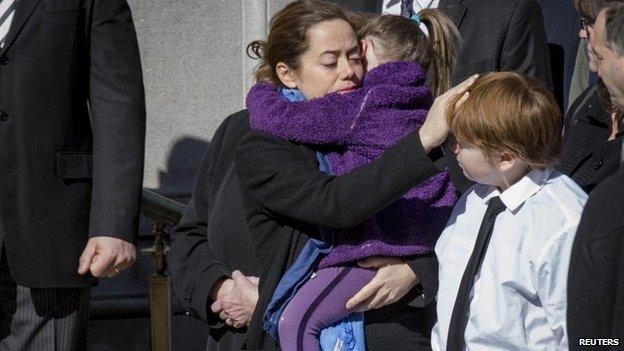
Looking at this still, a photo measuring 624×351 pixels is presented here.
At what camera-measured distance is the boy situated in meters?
3.07

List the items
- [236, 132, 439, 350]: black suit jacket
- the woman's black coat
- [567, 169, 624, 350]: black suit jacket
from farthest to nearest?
the woman's black coat → [236, 132, 439, 350]: black suit jacket → [567, 169, 624, 350]: black suit jacket

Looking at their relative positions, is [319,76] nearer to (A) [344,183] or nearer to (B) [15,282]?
(A) [344,183]

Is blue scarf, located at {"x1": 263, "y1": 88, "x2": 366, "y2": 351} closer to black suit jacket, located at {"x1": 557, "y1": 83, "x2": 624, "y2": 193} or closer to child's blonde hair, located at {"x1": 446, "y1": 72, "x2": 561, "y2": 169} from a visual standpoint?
child's blonde hair, located at {"x1": 446, "y1": 72, "x2": 561, "y2": 169}

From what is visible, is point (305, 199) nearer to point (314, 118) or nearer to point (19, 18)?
point (314, 118)

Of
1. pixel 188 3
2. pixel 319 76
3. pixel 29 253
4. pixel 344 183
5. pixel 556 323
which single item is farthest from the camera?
pixel 188 3

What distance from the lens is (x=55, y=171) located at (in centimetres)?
417

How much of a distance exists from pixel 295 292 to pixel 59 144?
3.89ft

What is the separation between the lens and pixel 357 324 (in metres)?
3.33

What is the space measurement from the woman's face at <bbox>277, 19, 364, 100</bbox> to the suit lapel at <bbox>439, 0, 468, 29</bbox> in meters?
1.41

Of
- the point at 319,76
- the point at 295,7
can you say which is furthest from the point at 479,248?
the point at 295,7

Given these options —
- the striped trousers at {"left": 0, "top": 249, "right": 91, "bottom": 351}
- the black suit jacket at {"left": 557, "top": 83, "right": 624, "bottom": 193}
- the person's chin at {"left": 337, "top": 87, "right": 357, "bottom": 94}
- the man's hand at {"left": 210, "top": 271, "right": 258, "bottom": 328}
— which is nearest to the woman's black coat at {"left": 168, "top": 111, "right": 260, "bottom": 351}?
the man's hand at {"left": 210, "top": 271, "right": 258, "bottom": 328}

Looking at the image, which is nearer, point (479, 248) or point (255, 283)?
point (479, 248)

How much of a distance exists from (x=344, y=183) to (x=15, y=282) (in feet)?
4.59

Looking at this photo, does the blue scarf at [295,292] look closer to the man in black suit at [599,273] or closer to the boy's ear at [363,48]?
the boy's ear at [363,48]
